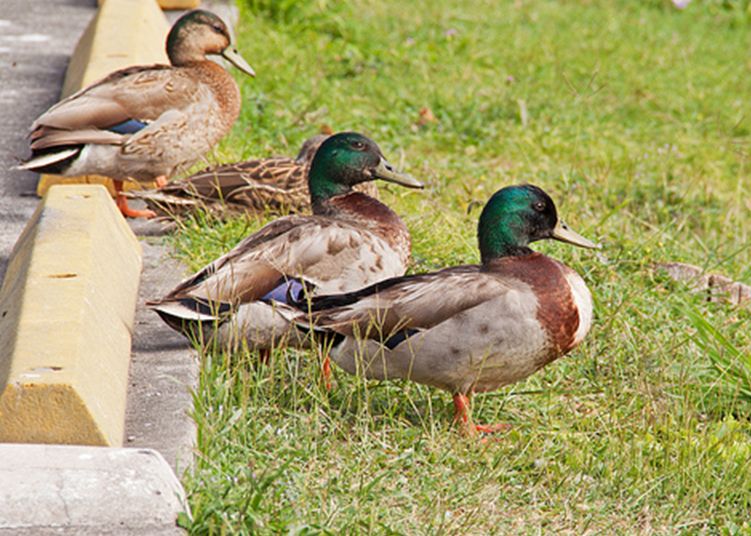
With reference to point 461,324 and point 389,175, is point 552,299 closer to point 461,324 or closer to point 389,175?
point 461,324

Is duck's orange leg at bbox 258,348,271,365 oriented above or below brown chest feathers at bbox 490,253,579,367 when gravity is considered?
below

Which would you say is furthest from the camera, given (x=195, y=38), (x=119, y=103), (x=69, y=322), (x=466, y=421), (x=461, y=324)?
(x=195, y=38)

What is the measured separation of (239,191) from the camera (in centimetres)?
582

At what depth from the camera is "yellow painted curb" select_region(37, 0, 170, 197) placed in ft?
22.1

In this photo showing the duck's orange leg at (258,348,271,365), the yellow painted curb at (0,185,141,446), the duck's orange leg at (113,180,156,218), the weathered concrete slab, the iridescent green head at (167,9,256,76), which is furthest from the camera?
the iridescent green head at (167,9,256,76)

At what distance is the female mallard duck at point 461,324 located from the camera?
427 centimetres

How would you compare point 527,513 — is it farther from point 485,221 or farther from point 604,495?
point 485,221

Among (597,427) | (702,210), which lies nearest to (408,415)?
Result: (597,427)

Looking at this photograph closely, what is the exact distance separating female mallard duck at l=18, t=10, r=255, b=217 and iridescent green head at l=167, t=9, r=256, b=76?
100mm

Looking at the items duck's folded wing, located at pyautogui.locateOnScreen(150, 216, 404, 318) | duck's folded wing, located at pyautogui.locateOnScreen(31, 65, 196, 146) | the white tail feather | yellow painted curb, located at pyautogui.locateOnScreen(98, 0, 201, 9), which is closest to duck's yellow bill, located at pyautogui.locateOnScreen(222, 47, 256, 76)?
duck's folded wing, located at pyautogui.locateOnScreen(31, 65, 196, 146)

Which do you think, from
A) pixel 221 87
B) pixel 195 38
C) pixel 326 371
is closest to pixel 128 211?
pixel 221 87

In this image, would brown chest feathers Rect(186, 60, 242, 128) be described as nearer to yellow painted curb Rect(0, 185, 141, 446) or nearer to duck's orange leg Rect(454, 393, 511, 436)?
yellow painted curb Rect(0, 185, 141, 446)

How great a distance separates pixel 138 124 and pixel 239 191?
23.1 inches

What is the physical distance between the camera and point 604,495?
4102 millimetres
